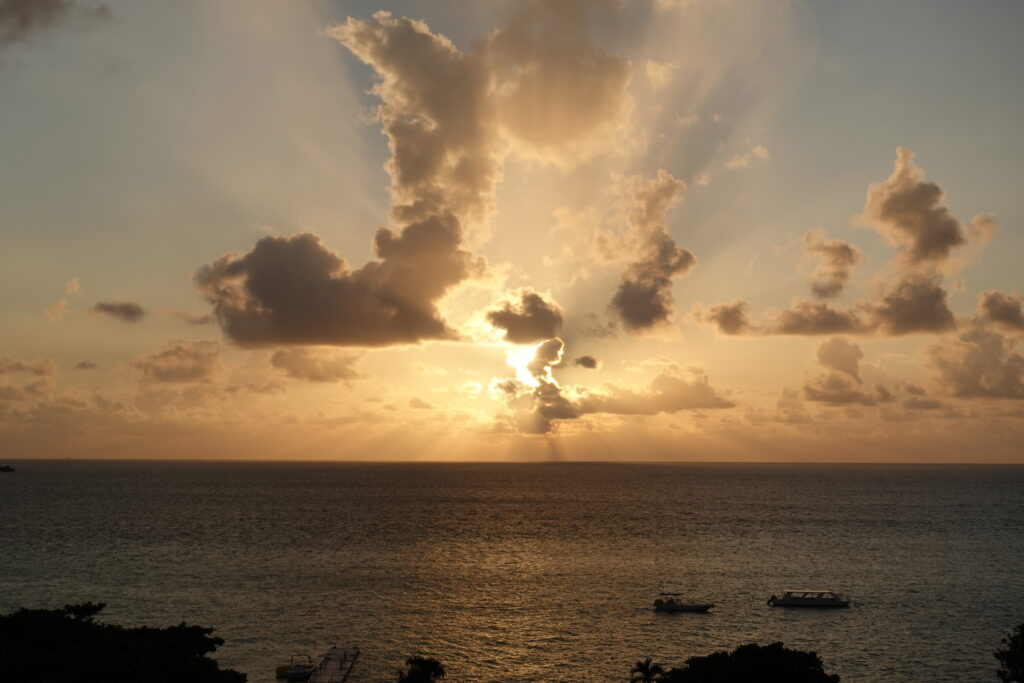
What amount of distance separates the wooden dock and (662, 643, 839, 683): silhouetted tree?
3010 centimetres

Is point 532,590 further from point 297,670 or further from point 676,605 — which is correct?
point 297,670

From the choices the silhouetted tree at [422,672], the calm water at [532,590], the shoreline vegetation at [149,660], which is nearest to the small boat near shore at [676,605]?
the calm water at [532,590]

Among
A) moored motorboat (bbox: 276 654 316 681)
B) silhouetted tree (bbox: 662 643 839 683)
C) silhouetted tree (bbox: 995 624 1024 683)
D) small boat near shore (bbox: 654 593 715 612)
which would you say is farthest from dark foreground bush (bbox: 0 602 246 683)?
small boat near shore (bbox: 654 593 715 612)

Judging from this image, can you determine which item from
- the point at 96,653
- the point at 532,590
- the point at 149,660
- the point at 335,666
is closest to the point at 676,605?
the point at 532,590

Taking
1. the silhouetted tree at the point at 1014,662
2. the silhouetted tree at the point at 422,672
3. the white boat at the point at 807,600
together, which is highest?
the silhouetted tree at the point at 1014,662

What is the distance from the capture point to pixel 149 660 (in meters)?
49.0

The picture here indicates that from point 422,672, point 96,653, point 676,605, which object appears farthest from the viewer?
point 676,605

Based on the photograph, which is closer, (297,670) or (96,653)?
(96,653)

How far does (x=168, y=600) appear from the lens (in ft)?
314

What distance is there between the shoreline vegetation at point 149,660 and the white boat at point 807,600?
140 feet

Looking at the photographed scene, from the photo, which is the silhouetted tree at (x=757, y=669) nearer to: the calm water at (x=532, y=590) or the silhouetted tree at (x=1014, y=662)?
the silhouetted tree at (x=1014, y=662)

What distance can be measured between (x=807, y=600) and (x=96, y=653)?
8121 centimetres

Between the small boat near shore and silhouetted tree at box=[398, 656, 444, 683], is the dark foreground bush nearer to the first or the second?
silhouetted tree at box=[398, 656, 444, 683]

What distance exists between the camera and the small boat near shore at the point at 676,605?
92062 mm
